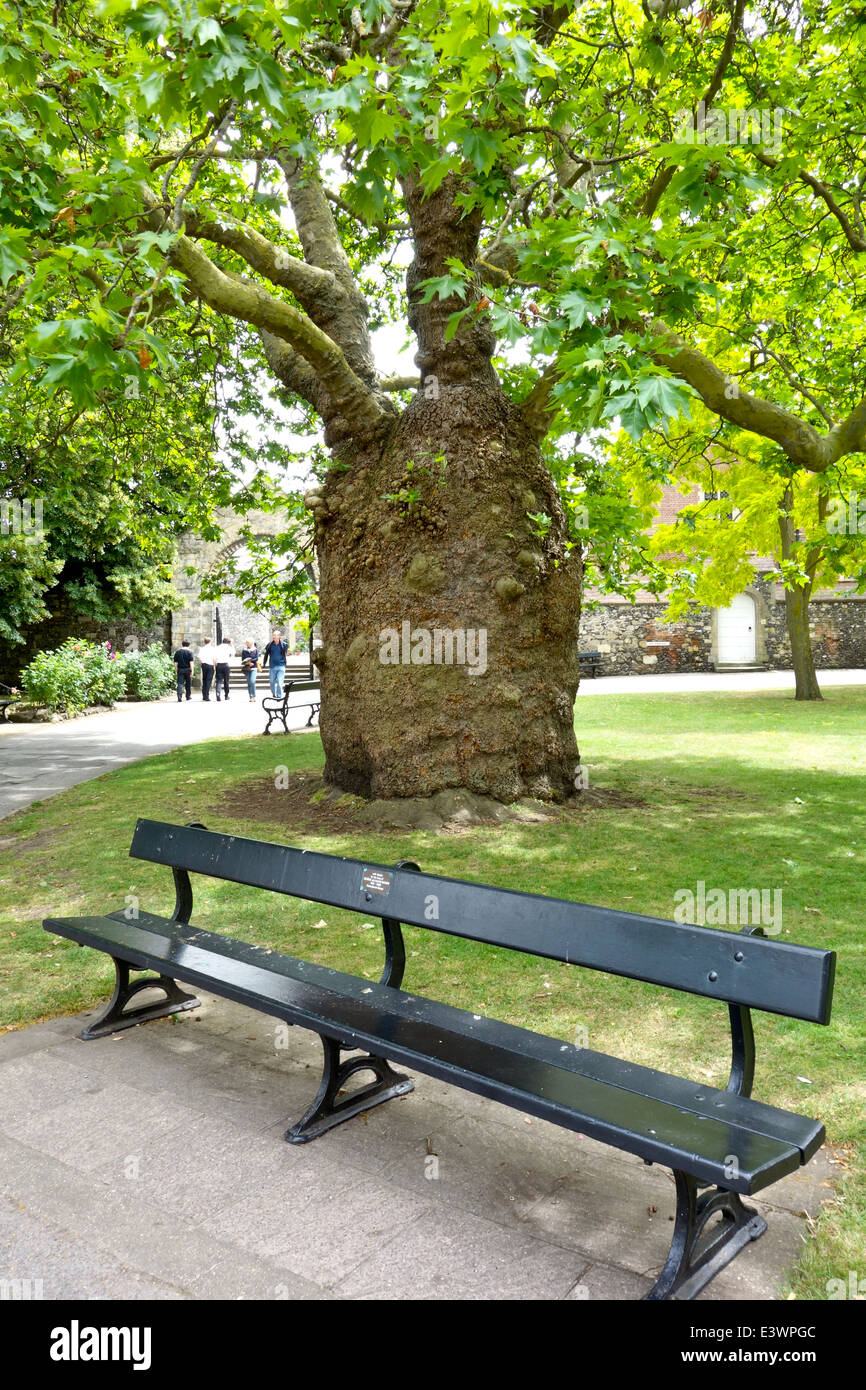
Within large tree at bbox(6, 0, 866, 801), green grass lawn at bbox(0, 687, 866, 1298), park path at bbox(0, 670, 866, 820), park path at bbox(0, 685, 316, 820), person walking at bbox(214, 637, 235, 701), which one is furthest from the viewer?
person walking at bbox(214, 637, 235, 701)

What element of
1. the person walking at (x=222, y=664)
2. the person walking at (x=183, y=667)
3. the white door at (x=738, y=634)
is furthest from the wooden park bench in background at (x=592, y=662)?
the person walking at (x=183, y=667)

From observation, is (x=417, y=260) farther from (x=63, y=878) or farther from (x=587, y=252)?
(x=63, y=878)

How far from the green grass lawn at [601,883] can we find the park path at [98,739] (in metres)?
0.68

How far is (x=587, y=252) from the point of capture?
3633 millimetres

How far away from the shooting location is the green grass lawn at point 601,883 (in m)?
3.62

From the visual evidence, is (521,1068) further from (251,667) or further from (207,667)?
(207,667)

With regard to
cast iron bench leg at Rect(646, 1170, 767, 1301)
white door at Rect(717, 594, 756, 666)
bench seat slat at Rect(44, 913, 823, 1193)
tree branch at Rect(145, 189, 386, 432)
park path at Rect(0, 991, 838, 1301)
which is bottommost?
park path at Rect(0, 991, 838, 1301)

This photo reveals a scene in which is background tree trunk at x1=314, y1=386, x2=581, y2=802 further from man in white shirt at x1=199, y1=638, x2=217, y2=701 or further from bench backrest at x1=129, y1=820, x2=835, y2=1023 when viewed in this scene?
man in white shirt at x1=199, y1=638, x2=217, y2=701

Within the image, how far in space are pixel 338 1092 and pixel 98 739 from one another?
1338 centimetres

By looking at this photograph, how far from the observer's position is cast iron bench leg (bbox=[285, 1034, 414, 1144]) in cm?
305

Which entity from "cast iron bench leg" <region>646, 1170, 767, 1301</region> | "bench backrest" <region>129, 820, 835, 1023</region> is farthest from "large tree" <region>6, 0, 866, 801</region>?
"cast iron bench leg" <region>646, 1170, 767, 1301</region>

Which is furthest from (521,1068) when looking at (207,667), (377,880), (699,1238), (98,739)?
(207,667)

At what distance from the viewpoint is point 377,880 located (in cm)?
329
